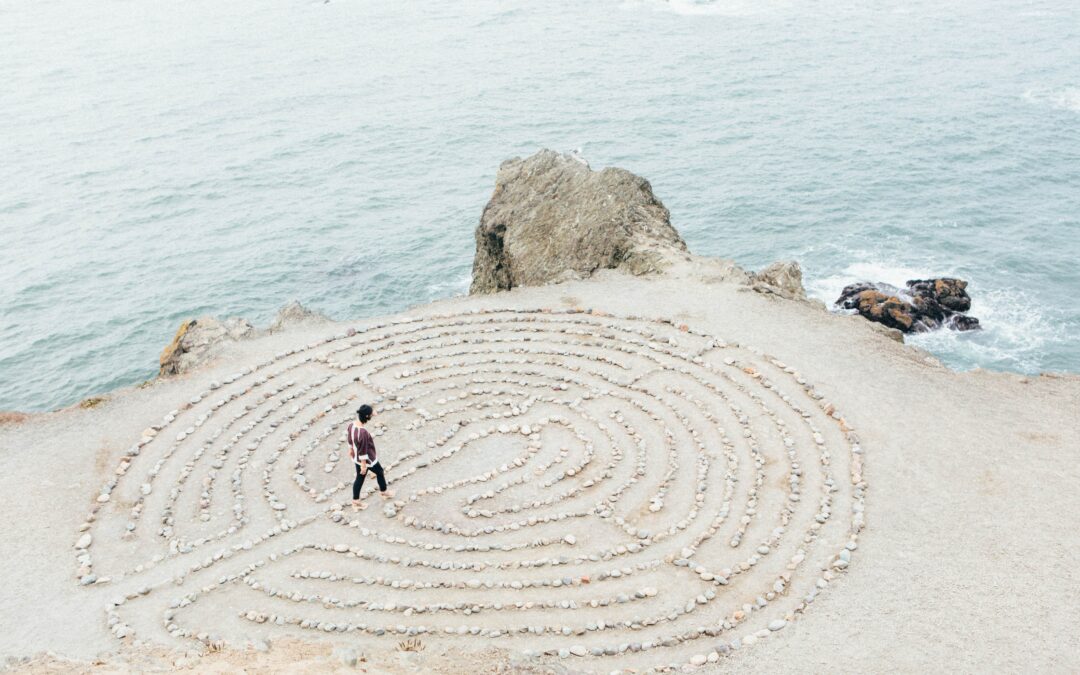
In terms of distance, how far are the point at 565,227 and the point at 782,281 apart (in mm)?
8477

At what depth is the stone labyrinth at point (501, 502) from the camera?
16578 millimetres

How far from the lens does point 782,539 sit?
1834 centimetres

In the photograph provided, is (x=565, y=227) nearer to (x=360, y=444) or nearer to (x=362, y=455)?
(x=362, y=455)

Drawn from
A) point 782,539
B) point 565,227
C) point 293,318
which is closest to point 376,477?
point 782,539

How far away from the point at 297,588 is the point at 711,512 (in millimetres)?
9039

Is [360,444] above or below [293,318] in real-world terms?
above

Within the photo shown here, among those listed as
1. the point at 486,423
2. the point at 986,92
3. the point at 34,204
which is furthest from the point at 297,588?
the point at 986,92

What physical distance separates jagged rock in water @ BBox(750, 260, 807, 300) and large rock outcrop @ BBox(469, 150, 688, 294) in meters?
3.02

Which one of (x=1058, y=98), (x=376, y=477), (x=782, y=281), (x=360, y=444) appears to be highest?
(x=1058, y=98)

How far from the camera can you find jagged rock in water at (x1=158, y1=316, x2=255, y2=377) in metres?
27.0

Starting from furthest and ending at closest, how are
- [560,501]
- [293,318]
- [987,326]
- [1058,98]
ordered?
[1058,98]
[987,326]
[293,318]
[560,501]

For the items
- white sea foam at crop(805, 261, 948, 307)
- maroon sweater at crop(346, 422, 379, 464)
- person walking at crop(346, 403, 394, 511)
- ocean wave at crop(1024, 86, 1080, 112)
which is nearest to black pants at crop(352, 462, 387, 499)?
person walking at crop(346, 403, 394, 511)

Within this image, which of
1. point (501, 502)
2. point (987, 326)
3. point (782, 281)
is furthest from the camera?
point (987, 326)

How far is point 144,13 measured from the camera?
355 feet
